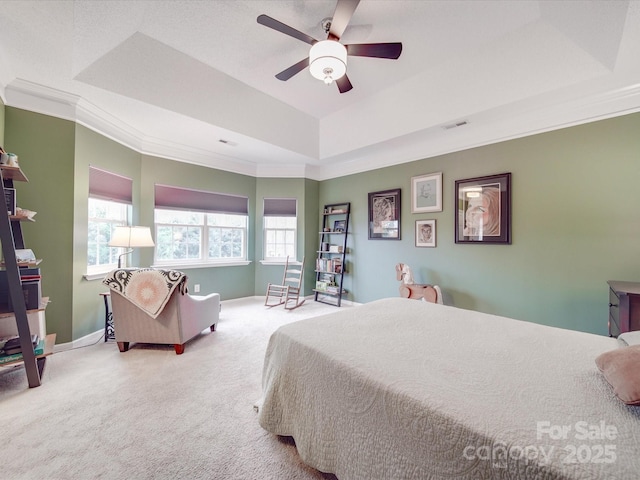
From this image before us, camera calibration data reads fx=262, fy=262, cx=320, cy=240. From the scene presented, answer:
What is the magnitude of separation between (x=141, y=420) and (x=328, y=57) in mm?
2792

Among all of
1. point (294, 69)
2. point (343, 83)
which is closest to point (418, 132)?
point (343, 83)

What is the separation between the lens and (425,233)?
3.74 m

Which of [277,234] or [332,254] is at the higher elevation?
[277,234]

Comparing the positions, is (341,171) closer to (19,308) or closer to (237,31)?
(237,31)

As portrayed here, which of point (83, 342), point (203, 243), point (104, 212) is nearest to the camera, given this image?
point (83, 342)

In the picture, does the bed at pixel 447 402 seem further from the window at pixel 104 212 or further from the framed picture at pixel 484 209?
the window at pixel 104 212

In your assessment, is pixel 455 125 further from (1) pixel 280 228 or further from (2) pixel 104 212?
(2) pixel 104 212

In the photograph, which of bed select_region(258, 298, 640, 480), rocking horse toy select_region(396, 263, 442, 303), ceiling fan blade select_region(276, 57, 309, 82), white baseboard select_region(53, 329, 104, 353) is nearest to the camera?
bed select_region(258, 298, 640, 480)

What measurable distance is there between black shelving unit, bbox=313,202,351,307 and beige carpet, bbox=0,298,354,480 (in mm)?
2286

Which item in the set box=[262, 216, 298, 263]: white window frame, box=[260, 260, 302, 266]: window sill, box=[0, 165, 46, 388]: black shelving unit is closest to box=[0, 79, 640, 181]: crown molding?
box=[0, 165, 46, 388]: black shelving unit

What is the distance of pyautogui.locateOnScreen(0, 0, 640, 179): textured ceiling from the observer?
81.7 inches

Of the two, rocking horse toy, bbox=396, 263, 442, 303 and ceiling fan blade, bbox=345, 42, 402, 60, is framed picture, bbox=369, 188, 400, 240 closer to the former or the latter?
rocking horse toy, bbox=396, 263, 442, 303

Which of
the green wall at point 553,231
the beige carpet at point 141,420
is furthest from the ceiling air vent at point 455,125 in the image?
the beige carpet at point 141,420

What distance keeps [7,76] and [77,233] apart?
1488 millimetres
